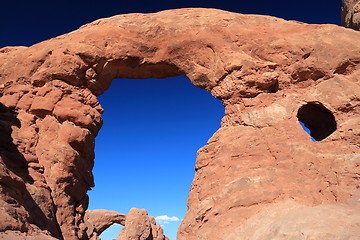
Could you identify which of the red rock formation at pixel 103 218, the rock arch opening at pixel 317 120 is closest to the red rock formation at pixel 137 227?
the red rock formation at pixel 103 218

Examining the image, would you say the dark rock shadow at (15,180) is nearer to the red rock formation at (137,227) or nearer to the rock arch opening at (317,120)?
the rock arch opening at (317,120)

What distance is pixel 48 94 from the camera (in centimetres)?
1222

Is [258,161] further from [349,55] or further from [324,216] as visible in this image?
[349,55]

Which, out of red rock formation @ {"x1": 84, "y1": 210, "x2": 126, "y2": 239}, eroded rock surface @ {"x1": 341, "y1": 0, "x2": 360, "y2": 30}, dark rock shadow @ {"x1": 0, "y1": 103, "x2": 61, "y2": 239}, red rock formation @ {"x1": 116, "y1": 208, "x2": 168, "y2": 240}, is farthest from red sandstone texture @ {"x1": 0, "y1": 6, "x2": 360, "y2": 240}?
red rock formation @ {"x1": 84, "y1": 210, "x2": 126, "y2": 239}

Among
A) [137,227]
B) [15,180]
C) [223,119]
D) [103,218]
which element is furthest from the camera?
[103,218]

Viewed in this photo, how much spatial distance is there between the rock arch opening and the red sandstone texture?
61 millimetres

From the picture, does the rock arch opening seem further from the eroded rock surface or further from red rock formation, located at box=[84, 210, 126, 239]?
red rock formation, located at box=[84, 210, 126, 239]

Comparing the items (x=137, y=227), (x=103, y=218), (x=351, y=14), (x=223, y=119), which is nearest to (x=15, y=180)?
(x=223, y=119)

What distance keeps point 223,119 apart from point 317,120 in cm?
358

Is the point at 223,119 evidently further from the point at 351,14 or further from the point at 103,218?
the point at 103,218

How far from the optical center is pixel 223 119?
1209 centimetres

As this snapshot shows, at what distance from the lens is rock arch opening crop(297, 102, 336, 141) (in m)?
12.2

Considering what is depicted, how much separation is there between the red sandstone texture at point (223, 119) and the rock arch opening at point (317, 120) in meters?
0.06

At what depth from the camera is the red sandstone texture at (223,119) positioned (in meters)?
9.18
